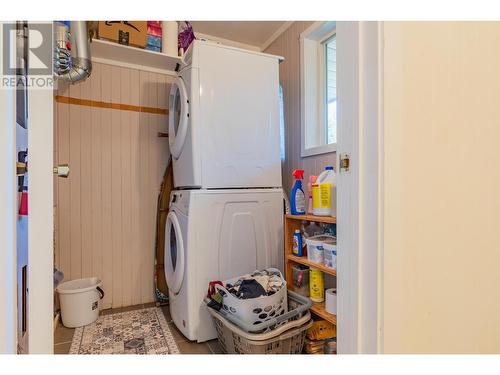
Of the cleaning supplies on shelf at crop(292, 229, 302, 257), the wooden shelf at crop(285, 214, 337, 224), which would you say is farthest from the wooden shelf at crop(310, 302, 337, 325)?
the wooden shelf at crop(285, 214, 337, 224)

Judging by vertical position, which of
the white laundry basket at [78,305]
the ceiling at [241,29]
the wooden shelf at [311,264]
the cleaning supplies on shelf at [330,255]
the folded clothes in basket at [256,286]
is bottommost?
the white laundry basket at [78,305]

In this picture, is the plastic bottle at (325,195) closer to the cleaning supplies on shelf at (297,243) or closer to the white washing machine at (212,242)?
the cleaning supplies on shelf at (297,243)

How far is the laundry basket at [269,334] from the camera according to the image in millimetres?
1371

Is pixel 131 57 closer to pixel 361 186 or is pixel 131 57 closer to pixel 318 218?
pixel 318 218

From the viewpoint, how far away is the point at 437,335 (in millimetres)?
773

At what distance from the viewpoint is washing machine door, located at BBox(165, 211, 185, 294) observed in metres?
1.82

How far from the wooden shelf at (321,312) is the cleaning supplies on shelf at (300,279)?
0.20 meters

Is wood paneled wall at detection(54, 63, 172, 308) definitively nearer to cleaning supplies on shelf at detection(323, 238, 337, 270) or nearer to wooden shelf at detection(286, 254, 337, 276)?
wooden shelf at detection(286, 254, 337, 276)

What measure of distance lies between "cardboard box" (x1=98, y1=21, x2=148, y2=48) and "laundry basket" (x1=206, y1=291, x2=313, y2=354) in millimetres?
2035

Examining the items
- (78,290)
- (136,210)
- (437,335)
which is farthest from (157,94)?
(437,335)

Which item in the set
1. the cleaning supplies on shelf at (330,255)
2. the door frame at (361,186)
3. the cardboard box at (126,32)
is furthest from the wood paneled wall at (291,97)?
the door frame at (361,186)

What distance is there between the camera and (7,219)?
62 centimetres
